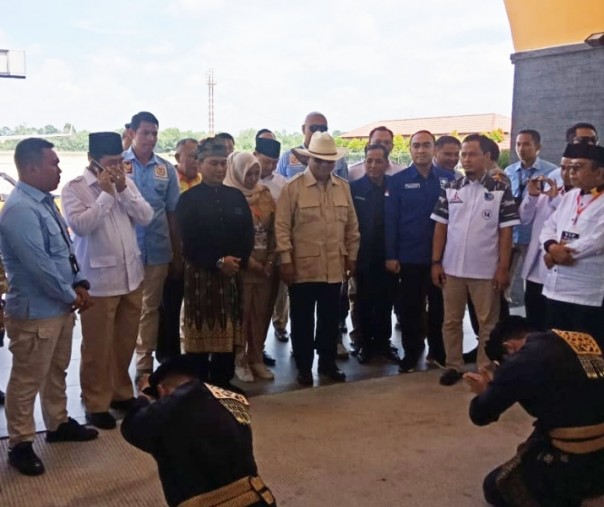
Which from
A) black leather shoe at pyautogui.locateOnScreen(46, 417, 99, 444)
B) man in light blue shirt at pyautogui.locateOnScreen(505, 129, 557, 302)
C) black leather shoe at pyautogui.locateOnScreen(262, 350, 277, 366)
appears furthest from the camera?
man in light blue shirt at pyautogui.locateOnScreen(505, 129, 557, 302)

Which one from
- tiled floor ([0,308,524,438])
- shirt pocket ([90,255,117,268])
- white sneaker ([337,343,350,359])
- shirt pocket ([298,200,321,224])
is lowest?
tiled floor ([0,308,524,438])

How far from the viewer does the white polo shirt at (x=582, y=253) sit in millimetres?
3307

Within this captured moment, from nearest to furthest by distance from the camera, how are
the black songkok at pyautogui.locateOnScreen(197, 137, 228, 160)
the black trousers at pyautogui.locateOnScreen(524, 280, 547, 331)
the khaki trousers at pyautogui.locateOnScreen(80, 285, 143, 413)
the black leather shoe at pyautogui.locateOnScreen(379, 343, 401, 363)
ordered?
the khaki trousers at pyautogui.locateOnScreen(80, 285, 143, 413) → the black songkok at pyautogui.locateOnScreen(197, 137, 228, 160) → the black trousers at pyautogui.locateOnScreen(524, 280, 547, 331) → the black leather shoe at pyautogui.locateOnScreen(379, 343, 401, 363)

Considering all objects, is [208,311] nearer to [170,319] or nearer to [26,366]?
[170,319]

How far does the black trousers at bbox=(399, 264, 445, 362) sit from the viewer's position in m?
4.24

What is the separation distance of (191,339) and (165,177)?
3.36 feet

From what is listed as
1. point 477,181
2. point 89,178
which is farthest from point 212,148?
point 477,181

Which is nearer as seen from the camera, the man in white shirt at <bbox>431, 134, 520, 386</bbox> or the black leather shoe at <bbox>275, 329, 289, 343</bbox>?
the man in white shirt at <bbox>431, 134, 520, 386</bbox>

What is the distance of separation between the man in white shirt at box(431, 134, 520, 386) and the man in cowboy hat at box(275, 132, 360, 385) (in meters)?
0.58

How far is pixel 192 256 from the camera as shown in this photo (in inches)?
141

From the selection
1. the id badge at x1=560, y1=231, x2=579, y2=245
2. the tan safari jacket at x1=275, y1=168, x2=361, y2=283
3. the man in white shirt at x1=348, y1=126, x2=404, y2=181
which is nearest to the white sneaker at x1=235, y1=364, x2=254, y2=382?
the tan safari jacket at x1=275, y1=168, x2=361, y2=283

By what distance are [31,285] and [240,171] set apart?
141 centimetres

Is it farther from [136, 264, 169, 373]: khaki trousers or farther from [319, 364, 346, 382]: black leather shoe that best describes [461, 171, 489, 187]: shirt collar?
[136, 264, 169, 373]: khaki trousers

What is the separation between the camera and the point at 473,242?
3.90 metres
